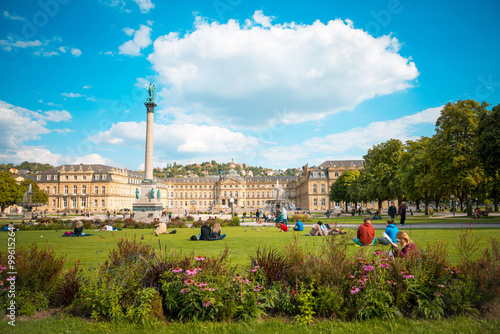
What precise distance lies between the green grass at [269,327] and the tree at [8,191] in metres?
73.5

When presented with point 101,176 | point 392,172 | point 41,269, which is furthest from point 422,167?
point 101,176

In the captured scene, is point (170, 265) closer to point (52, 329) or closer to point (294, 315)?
point (52, 329)

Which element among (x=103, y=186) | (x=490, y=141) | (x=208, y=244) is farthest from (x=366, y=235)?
(x=103, y=186)

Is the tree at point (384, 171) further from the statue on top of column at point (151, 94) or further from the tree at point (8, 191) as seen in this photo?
the tree at point (8, 191)

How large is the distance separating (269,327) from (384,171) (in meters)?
48.2

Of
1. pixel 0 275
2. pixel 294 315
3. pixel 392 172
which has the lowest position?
pixel 294 315

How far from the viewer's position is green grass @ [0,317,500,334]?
497cm

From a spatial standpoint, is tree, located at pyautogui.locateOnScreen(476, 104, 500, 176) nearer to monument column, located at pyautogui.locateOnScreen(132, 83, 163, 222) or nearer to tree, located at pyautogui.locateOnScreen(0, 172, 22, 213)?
monument column, located at pyautogui.locateOnScreen(132, 83, 163, 222)

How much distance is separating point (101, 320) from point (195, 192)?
145m

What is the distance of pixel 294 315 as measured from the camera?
571 cm

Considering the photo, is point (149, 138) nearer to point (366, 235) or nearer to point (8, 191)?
point (366, 235)

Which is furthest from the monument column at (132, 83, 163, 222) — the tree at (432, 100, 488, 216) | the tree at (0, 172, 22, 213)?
the tree at (0, 172, 22, 213)

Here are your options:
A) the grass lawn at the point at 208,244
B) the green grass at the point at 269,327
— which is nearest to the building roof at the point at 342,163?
the grass lawn at the point at 208,244

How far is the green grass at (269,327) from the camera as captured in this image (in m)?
4.97
